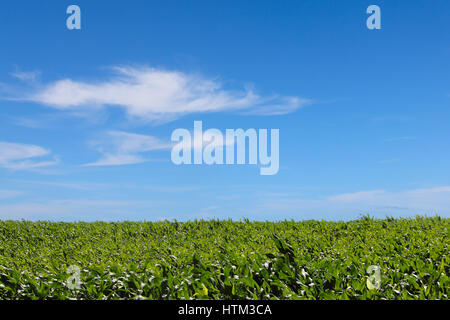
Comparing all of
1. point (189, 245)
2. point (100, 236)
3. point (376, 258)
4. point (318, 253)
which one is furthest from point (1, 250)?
point (376, 258)

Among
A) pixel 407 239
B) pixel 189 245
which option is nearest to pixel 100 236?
pixel 189 245

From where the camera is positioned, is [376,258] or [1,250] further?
[1,250]

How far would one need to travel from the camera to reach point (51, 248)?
46.0 ft

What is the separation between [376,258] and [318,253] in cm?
159

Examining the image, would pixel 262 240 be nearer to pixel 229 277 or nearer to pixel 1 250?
pixel 229 277

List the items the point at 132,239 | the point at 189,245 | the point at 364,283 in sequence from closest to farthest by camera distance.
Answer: the point at 364,283 < the point at 189,245 < the point at 132,239

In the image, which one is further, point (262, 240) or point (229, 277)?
point (262, 240)

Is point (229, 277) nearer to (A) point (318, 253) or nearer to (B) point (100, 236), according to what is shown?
(A) point (318, 253)

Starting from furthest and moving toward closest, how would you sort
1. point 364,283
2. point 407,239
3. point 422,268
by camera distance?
point 407,239 → point 422,268 → point 364,283

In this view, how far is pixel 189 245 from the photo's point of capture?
36.8 ft
